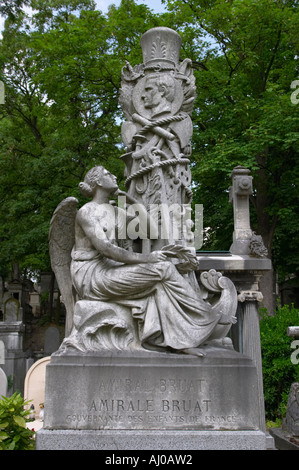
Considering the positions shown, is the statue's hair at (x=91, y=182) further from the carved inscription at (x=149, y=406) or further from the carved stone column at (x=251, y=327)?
the carved stone column at (x=251, y=327)

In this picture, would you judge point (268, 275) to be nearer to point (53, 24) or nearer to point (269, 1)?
point (269, 1)

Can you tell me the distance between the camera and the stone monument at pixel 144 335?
4766 mm

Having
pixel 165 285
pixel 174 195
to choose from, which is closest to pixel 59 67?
pixel 174 195

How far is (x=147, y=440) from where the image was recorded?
15.2 ft

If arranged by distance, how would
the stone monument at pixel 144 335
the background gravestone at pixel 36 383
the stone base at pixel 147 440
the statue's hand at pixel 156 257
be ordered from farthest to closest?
1. the background gravestone at pixel 36 383
2. the statue's hand at pixel 156 257
3. the stone monument at pixel 144 335
4. the stone base at pixel 147 440

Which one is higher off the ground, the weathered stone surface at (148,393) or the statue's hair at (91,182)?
the statue's hair at (91,182)

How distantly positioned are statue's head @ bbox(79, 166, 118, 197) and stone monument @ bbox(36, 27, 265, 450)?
1 cm

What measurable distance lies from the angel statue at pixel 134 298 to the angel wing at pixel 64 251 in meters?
0.18

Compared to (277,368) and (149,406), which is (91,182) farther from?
(277,368)

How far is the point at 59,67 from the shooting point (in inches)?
697

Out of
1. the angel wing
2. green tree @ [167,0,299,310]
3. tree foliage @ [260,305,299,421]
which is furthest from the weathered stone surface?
green tree @ [167,0,299,310]

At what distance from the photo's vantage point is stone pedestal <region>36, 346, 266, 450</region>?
464 cm

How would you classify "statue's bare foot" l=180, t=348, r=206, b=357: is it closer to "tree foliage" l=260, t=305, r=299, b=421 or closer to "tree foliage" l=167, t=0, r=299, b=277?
"tree foliage" l=260, t=305, r=299, b=421

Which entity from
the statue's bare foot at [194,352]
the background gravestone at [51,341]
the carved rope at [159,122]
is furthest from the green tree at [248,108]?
the statue's bare foot at [194,352]
